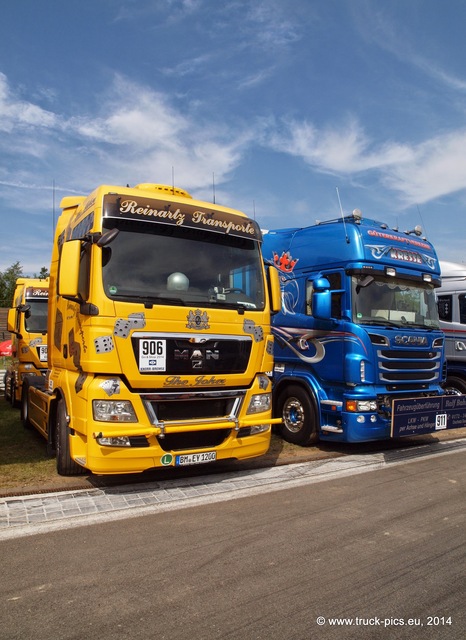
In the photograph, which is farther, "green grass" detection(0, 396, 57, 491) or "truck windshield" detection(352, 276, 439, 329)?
"truck windshield" detection(352, 276, 439, 329)

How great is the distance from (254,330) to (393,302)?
2.89m

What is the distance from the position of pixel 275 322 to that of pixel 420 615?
6072mm

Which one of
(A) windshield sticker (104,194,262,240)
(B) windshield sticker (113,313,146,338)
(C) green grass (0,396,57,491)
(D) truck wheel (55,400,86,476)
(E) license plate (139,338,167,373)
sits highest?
(A) windshield sticker (104,194,262,240)

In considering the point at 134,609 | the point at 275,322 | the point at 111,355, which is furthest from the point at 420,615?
the point at 275,322

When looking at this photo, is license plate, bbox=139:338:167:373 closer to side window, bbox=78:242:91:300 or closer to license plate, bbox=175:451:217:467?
side window, bbox=78:242:91:300

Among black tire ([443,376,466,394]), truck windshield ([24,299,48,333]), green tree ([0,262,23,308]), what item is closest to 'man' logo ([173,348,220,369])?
truck windshield ([24,299,48,333])

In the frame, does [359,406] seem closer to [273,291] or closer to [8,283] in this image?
[273,291]

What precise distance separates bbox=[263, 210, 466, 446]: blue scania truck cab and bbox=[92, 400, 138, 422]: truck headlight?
3.37 m

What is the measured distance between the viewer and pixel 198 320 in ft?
18.1

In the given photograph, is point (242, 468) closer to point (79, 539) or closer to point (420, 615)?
point (79, 539)

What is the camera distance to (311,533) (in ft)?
14.7

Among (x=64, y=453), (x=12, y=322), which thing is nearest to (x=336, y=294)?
(x=64, y=453)

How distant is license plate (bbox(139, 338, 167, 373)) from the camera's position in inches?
204

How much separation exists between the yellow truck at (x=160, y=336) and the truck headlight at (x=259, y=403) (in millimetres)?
21
